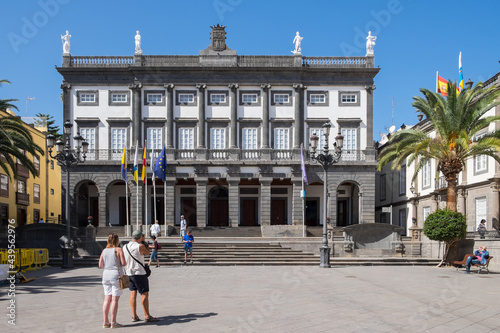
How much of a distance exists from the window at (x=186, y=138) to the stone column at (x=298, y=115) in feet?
25.9

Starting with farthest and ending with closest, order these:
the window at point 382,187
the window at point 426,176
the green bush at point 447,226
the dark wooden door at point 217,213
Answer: the window at point 382,187, the dark wooden door at point 217,213, the window at point 426,176, the green bush at point 447,226

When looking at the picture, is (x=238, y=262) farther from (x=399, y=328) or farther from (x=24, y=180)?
(x=24, y=180)

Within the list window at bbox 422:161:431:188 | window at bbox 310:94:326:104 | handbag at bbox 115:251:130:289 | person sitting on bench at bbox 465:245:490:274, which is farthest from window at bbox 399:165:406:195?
handbag at bbox 115:251:130:289

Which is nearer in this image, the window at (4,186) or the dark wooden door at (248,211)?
the window at (4,186)

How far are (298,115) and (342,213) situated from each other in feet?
33.1

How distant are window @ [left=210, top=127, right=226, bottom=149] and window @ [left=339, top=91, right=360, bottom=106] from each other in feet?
30.8

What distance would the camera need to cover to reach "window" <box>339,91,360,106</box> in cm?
3888

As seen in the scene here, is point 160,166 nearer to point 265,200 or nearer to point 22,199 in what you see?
point 265,200

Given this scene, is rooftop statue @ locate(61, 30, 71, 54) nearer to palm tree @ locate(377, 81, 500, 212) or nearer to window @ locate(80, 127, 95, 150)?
window @ locate(80, 127, 95, 150)

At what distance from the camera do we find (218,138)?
38656 millimetres

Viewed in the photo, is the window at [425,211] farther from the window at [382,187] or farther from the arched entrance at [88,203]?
the arched entrance at [88,203]

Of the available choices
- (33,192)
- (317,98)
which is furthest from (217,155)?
(33,192)

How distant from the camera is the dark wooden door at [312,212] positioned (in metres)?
41.7

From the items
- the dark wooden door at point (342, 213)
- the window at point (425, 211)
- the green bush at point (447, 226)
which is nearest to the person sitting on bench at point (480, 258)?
the green bush at point (447, 226)
